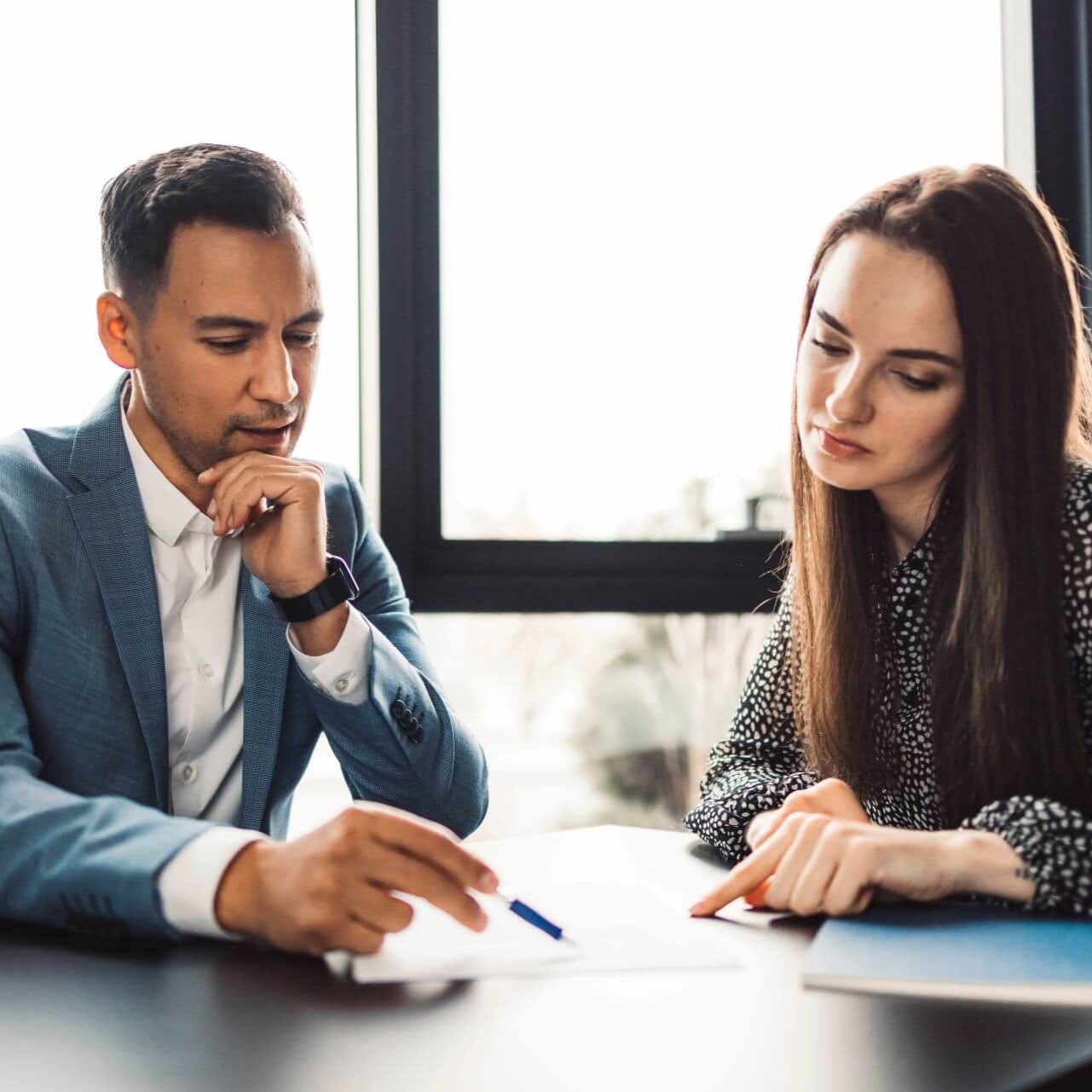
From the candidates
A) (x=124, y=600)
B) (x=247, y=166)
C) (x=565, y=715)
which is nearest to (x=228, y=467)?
(x=124, y=600)

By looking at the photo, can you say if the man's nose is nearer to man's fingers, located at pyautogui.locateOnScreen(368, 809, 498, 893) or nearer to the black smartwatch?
the black smartwatch

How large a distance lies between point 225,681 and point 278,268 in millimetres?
486

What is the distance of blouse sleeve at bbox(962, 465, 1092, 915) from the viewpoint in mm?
1014

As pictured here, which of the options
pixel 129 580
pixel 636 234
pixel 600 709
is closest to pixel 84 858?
pixel 129 580

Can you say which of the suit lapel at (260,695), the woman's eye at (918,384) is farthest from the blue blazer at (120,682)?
the woman's eye at (918,384)

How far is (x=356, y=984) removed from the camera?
2.67ft

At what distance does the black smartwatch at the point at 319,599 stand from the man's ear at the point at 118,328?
0.34m

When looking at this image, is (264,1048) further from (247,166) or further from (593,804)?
(593,804)

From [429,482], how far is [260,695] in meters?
0.90

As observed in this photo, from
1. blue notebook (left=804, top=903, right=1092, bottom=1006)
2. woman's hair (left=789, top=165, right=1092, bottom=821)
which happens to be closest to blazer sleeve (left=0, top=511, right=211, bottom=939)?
blue notebook (left=804, top=903, right=1092, bottom=1006)

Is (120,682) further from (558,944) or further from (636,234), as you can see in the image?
(636,234)

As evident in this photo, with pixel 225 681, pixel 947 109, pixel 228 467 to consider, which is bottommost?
pixel 225 681

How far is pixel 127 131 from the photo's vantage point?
2.11 m

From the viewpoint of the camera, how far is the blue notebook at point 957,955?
0.80 m
